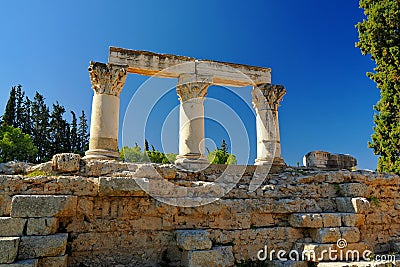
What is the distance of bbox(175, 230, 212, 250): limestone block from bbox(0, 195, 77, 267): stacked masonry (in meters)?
2.59

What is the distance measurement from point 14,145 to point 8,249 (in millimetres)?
30918

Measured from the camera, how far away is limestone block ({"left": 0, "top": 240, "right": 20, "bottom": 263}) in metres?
5.45

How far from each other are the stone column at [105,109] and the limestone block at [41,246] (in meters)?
3.90

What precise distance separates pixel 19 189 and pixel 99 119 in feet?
12.6

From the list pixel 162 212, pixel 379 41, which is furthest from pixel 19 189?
pixel 379 41

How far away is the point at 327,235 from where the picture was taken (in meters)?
7.84

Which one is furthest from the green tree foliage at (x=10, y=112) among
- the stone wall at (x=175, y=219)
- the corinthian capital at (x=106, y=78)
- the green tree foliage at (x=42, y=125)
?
the stone wall at (x=175, y=219)

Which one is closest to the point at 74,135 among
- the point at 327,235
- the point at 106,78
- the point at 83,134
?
the point at 83,134

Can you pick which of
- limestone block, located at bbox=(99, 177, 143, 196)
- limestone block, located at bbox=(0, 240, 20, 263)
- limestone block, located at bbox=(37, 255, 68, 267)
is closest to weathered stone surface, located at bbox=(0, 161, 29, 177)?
limestone block, located at bbox=(99, 177, 143, 196)

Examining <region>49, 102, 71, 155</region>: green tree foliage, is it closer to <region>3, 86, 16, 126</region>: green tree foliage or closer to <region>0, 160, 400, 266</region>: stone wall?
<region>3, 86, 16, 126</region>: green tree foliage

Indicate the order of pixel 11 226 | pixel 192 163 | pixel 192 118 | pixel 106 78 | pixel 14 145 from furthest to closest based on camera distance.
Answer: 1. pixel 14 145
2. pixel 192 118
3. pixel 106 78
4. pixel 192 163
5. pixel 11 226

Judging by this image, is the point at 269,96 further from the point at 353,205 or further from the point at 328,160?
the point at 353,205

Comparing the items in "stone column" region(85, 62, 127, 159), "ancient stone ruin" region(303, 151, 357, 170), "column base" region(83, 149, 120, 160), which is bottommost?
"column base" region(83, 149, 120, 160)

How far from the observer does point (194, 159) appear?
1063 cm
